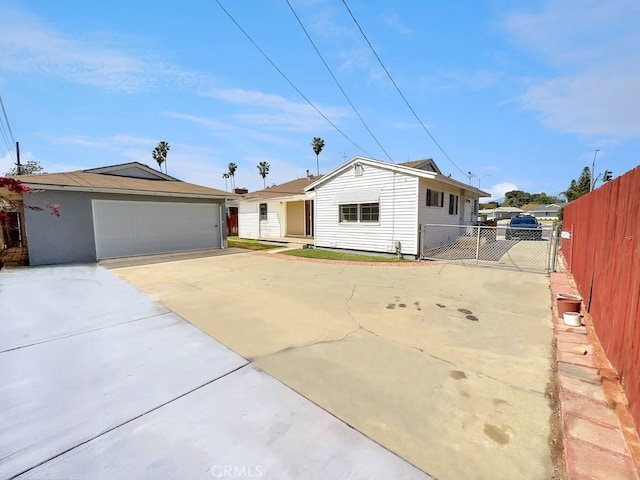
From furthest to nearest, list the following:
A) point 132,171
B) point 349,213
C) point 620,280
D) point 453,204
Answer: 1. point 132,171
2. point 453,204
3. point 349,213
4. point 620,280

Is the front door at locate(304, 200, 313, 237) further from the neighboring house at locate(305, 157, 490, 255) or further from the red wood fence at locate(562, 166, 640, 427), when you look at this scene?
the red wood fence at locate(562, 166, 640, 427)

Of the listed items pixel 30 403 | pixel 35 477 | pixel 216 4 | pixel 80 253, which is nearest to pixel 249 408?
pixel 35 477

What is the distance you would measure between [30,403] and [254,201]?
698 inches

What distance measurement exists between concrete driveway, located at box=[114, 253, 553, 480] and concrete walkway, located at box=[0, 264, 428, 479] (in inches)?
10.8

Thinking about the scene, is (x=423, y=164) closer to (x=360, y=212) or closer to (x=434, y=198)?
(x=434, y=198)

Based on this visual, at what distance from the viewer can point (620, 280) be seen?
302cm

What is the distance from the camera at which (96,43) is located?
7.80 m

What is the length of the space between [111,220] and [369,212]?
10436mm

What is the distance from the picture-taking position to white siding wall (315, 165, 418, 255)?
1090cm

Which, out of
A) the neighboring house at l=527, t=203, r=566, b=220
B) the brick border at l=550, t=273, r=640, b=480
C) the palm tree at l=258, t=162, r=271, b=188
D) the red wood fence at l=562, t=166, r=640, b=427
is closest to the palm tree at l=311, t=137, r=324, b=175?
the palm tree at l=258, t=162, r=271, b=188

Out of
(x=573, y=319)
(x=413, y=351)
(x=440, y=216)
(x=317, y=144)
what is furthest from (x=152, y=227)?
(x=317, y=144)

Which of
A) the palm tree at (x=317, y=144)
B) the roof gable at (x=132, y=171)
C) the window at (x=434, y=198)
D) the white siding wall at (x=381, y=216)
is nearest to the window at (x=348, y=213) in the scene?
the white siding wall at (x=381, y=216)

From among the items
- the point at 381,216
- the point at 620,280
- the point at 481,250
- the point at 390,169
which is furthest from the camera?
the point at 481,250

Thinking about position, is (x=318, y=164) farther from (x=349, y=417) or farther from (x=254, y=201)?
(x=349, y=417)
